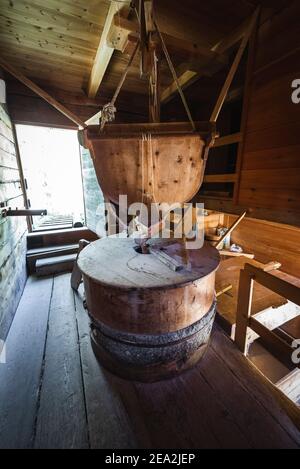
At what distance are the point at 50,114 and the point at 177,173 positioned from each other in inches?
119

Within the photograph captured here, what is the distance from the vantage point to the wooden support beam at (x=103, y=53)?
65.2 inches

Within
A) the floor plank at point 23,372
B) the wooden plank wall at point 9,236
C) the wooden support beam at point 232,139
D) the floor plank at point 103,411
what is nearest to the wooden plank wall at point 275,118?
the wooden support beam at point 232,139

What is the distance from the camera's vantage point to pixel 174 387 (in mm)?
1533

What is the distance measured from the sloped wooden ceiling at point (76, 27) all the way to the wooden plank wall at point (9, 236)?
2.57ft

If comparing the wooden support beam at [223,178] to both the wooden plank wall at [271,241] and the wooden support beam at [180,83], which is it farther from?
the wooden support beam at [180,83]

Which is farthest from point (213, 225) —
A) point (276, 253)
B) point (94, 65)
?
point (94, 65)

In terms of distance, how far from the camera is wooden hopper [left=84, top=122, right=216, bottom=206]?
1254 millimetres

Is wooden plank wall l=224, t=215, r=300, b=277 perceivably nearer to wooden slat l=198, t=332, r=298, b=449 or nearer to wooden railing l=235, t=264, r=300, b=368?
wooden railing l=235, t=264, r=300, b=368

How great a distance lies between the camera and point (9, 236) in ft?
7.86

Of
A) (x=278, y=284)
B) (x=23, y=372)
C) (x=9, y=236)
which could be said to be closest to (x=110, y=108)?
(x=278, y=284)

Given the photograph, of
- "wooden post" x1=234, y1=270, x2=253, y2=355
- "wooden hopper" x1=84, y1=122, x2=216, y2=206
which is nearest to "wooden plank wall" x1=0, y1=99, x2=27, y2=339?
"wooden hopper" x1=84, y1=122, x2=216, y2=206

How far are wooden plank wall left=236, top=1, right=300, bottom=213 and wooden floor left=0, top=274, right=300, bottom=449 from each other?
1.59m
